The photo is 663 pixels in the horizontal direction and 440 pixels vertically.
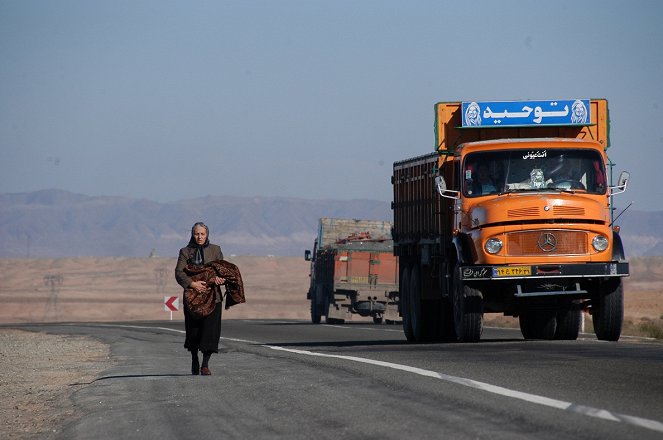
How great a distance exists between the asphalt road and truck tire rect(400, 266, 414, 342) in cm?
674

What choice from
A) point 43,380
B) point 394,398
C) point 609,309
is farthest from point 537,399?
point 609,309

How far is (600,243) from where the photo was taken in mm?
20188

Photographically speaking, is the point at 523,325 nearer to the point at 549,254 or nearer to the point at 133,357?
the point at 549,254

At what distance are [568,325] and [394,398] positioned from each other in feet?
41.5

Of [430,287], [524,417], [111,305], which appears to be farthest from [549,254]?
[111,305]

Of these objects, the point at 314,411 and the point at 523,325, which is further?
the point at 523,325

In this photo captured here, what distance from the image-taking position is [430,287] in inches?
933

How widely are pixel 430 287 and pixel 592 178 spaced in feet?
13.9

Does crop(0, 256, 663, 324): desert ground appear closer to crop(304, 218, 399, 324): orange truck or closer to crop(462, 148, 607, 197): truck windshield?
crop(304, 218, 399, 324): orange truck

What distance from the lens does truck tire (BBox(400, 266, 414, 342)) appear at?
2508cm

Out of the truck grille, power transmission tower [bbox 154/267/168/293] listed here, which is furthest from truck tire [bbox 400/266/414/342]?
power transmission tower [bbox 154/267/168/293]

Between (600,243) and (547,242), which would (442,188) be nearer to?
(547,242)

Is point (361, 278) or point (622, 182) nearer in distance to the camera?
point (622, 182)

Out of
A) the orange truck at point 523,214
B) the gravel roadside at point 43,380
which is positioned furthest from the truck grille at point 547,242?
the gravel roadside at point 43,380
